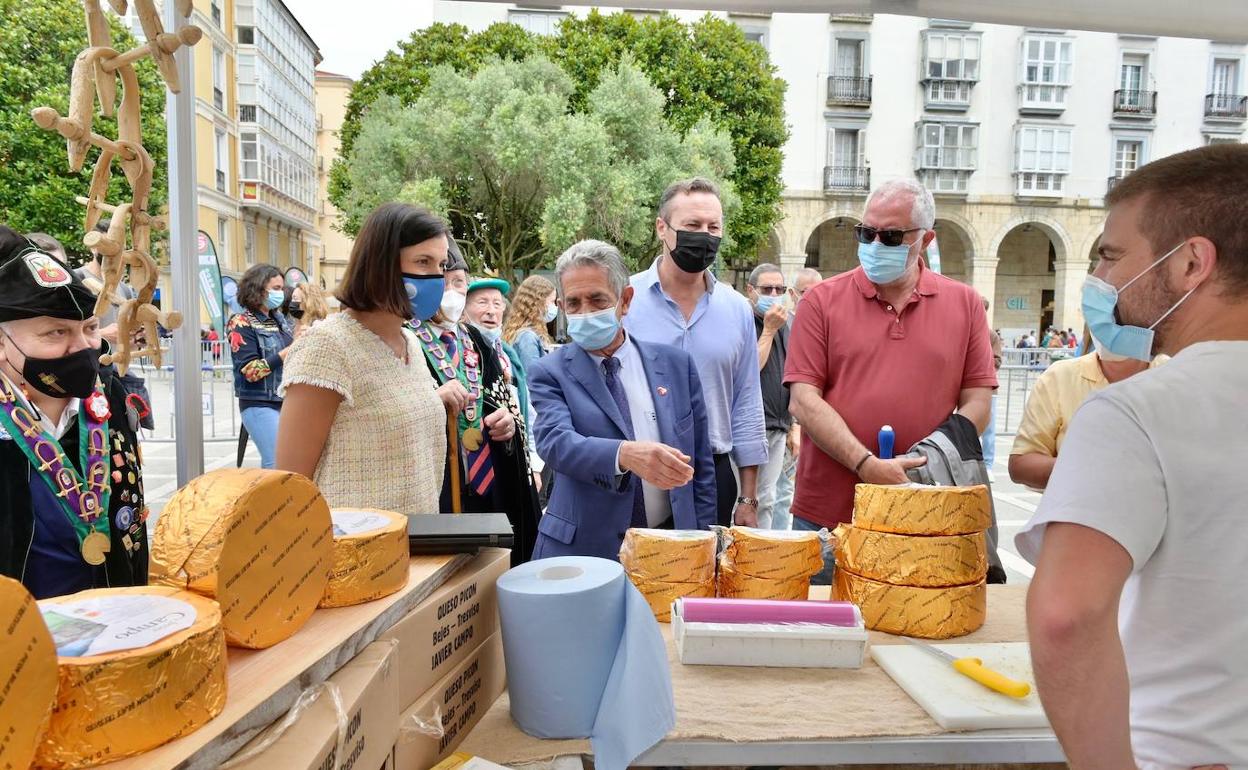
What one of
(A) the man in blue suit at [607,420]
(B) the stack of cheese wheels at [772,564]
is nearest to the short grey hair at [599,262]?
(A) the man in blue suit at [607,420]

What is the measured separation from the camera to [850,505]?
2.55 meters

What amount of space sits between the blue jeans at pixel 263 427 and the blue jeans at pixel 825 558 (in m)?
3.97

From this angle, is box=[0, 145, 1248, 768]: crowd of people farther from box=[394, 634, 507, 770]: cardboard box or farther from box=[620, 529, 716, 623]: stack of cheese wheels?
box=[394, 634, 507, 770]: cardboard box

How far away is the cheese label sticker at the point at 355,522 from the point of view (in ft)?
3.87

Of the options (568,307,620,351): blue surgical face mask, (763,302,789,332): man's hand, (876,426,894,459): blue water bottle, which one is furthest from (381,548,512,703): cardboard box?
(763,302,789,332): man's hand

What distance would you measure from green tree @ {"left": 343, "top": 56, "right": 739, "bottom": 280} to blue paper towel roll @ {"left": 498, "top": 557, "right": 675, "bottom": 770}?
55.6ft

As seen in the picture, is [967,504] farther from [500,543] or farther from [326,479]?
[326,479]

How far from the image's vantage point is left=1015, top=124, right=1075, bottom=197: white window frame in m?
28.3

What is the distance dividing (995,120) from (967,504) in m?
31.9

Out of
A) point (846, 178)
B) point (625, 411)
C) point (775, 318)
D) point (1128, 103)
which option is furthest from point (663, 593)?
point (1128, 103)

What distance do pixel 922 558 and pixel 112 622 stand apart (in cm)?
147

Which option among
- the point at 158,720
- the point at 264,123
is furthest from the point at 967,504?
the point at 264,123

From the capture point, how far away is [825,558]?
2287 mm

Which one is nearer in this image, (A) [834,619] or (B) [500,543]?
(B) [500,543]
